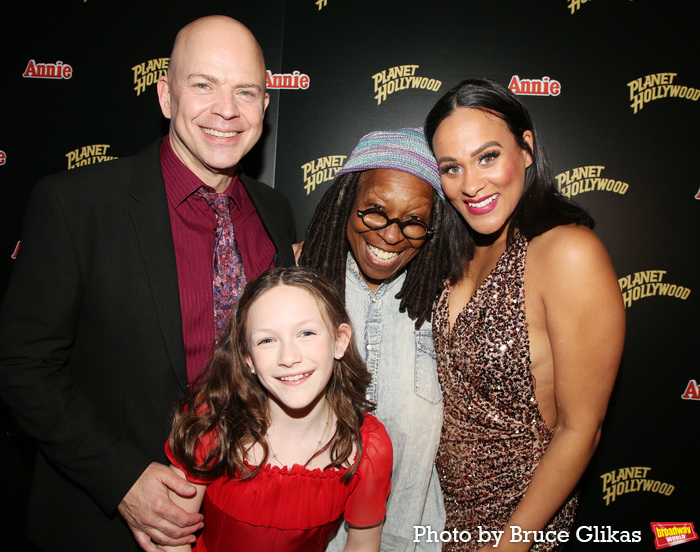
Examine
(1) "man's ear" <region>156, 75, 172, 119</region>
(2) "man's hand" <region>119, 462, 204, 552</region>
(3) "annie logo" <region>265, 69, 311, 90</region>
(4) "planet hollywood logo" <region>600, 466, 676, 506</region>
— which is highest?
(3) "annie logo" <region>265, 69, 311, 90</region>

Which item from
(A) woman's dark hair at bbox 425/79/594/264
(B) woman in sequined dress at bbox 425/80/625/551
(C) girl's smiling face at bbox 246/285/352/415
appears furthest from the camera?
(A) woman's dark hair at bbox 425/79/594/264

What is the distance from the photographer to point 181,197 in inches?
67.2

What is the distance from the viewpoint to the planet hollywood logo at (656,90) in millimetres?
2834

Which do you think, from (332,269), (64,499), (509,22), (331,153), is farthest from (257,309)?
(509,22)

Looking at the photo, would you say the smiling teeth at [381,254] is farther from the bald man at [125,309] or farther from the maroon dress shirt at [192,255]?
the bald man at [125,309]

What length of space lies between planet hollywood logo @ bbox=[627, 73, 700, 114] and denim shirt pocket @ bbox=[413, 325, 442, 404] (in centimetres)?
225

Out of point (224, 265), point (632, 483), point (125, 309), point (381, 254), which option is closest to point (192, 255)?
point (224, 265)

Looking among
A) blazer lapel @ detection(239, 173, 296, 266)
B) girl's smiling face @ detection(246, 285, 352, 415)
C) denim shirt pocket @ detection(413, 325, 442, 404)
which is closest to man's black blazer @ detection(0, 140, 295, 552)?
girl's smiling face @ detection(246, 285, 352, 415)

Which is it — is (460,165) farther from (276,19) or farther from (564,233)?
(276,19)

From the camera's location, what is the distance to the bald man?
148 centimetres

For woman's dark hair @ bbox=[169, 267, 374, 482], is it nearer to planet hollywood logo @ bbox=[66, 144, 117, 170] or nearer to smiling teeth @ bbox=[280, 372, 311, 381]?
smiling teeth @ bbox=[280, 372, 311, 381]

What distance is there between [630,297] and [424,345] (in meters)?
1.93

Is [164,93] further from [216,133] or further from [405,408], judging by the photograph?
[405,408]

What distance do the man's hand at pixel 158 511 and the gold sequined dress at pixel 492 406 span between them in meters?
1.02
